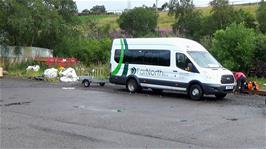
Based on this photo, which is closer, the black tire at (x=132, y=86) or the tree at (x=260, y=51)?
the black tire at (x=132, y=86)

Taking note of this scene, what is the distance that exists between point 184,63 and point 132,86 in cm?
311

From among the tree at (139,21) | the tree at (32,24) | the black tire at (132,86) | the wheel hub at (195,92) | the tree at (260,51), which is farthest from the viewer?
the tree at (139,21)

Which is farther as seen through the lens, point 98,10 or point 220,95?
point 98,10

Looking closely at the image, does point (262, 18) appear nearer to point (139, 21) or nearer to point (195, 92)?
point (139, 21)

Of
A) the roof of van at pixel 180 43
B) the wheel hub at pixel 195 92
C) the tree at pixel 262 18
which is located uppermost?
the tree at pixel 262 18

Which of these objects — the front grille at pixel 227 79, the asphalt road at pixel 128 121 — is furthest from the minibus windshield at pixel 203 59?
the asphalt road at pixel 128 121

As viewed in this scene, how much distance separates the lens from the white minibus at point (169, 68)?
2016 centimetres

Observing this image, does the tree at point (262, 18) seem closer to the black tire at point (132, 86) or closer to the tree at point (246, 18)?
the tree at point (246, 18)

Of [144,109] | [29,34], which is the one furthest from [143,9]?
[144,109]

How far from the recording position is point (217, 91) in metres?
19.9

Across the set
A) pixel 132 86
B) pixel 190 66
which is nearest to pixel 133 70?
pixel 132 86

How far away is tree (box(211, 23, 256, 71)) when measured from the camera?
26.7 m

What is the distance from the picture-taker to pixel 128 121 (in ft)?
44.7

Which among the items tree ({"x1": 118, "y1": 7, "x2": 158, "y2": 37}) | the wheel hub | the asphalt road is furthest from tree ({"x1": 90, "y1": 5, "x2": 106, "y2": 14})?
the asphalt road
